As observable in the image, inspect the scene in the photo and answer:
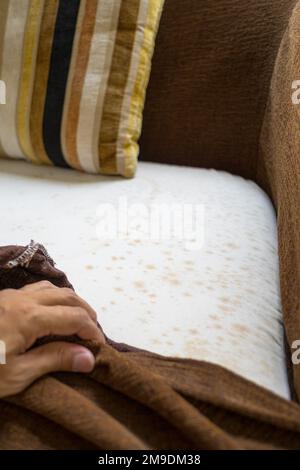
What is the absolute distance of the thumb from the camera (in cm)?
54

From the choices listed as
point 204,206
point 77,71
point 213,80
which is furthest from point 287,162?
point 77,71

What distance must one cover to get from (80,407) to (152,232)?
43 centimetres

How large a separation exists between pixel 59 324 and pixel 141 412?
0.13m

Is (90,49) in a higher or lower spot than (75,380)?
higher

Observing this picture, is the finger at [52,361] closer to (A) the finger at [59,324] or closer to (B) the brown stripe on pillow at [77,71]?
(A) the finger at [59,324]

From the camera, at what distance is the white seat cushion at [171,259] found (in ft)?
2.22

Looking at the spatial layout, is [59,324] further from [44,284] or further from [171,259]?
[171,259]

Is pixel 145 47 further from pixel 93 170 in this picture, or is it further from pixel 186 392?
pixel 186 392

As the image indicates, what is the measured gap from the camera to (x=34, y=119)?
3.48ft

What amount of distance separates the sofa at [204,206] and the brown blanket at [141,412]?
0.09 meters

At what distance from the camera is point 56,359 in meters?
0.55

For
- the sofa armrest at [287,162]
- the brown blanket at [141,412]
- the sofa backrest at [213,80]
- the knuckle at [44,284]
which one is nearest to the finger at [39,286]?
the knuckle at [44,284]

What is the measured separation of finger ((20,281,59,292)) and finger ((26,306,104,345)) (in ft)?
0.18

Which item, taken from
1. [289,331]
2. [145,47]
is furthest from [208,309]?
[145,47]
